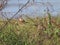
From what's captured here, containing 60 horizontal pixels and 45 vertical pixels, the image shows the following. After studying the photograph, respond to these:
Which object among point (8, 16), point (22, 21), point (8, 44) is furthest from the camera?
point (22, 21)

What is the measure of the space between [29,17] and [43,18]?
26cm

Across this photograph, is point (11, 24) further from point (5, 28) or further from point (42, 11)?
point (42, 11)

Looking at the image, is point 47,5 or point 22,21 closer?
point 47,5

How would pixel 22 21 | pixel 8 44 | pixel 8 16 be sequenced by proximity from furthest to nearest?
1. pixel 22 21
2. pixel 8 16
3. pixel 8 44

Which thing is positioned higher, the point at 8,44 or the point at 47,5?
the point at 47,5

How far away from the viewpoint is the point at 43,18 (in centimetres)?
545

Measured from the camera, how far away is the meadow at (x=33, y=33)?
16.5ft

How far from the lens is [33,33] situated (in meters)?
5.26

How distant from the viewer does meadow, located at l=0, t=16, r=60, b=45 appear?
504 centimetres

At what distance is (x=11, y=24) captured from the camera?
5.32m

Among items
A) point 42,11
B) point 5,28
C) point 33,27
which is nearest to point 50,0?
point 42,11

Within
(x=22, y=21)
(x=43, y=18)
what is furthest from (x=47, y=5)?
(x=22, y=21)

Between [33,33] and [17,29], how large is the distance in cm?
26

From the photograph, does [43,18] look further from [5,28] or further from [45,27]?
[5,28]
